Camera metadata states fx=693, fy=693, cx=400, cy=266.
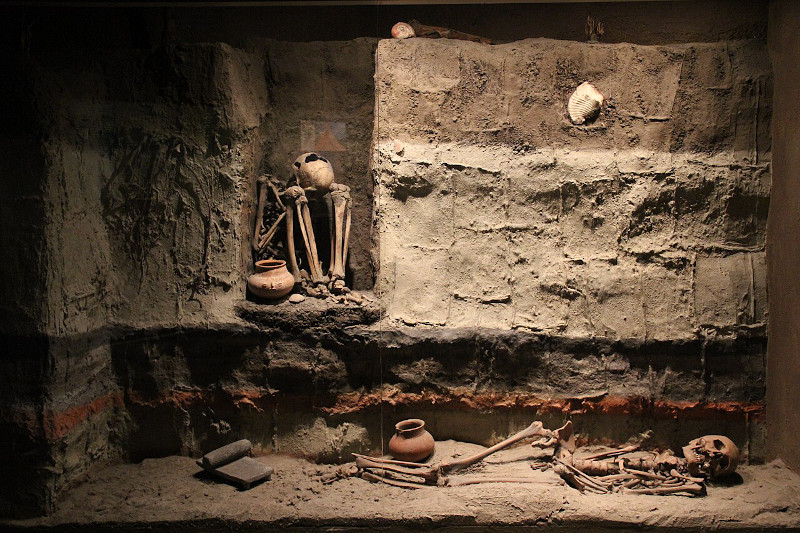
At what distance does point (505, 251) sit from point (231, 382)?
1760 mm

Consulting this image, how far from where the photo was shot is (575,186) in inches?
156

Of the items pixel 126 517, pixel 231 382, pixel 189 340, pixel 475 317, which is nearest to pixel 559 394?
pixel 475 317

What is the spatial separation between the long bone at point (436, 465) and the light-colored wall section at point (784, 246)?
50.3 inches

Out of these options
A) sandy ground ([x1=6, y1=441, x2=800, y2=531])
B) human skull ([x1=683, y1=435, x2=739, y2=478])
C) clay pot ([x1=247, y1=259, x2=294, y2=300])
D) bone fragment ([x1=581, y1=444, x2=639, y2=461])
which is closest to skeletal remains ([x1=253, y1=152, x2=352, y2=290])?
clay pot ([x1=247, y1=259, x2=294, y2=300])

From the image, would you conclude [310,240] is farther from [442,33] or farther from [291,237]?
[442,33]

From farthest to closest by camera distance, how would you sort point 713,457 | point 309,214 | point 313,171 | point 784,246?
point 309,214 → point 313,171 → point 784,246 → point 713,457

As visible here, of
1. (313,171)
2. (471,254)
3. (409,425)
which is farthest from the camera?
(313,171)

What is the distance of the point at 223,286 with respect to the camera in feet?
13.3

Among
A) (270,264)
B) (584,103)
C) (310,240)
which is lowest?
(270,264)

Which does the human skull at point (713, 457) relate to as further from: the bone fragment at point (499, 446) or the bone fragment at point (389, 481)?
the bone fragment at point (389, 481)

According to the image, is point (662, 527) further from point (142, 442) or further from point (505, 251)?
point (142, 442)

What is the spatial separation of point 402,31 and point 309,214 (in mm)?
1211

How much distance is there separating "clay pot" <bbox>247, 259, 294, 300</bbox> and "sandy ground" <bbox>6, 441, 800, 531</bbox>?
1064mm

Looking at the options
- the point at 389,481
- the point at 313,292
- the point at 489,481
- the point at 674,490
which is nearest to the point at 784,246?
the point at 674,490
